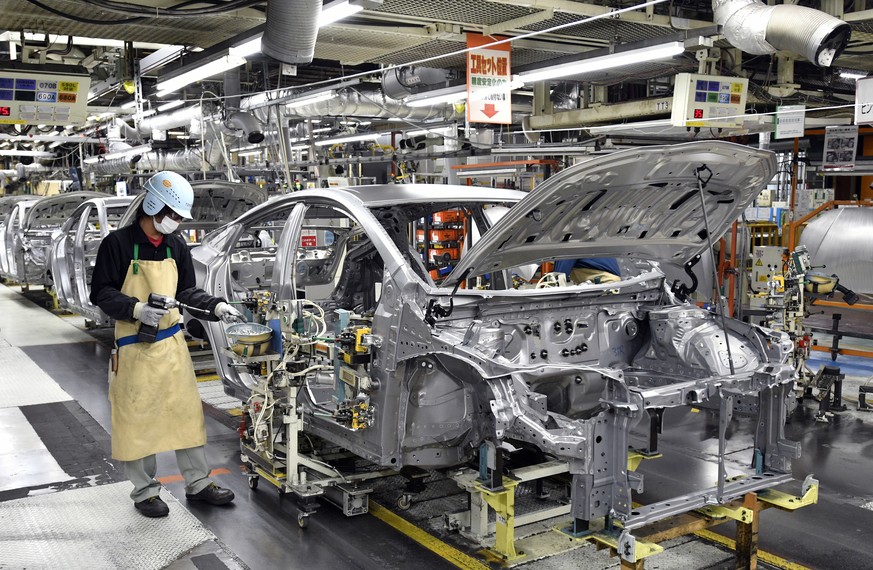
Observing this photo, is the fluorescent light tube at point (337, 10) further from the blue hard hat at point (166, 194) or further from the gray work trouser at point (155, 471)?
the gray work trouser at point (155, 471)

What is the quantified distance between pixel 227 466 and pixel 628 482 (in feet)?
10.2

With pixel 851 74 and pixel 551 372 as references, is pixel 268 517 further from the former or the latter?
pixel 851 74

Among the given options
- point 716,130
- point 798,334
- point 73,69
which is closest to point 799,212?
point 716,130

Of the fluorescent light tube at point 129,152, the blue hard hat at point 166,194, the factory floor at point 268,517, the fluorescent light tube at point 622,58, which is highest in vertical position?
the fluorescent light tube at point 622,58

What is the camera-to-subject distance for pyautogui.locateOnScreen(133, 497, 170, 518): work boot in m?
4.56

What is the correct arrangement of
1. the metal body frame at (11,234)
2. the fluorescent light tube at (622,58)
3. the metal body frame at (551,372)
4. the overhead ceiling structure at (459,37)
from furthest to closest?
the metal body frame at (11,234) < the fluorescent light tube at (622,58) < the overhead ceiling structure at (459,37) < the metal body frame at (551,372)

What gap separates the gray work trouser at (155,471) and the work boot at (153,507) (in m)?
0.02

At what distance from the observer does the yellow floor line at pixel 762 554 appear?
158 inches

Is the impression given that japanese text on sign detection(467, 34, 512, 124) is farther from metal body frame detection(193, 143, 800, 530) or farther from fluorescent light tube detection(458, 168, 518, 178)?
metal body frame detection(193, 143, 800, 530)

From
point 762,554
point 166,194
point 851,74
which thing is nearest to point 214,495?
point 166,194

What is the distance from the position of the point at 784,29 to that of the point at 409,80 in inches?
178

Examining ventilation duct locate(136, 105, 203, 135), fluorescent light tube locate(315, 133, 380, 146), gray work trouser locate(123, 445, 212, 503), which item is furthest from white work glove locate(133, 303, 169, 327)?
fluorescent light tube locate(315, 133, 380, 146)

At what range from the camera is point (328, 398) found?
5.11 m

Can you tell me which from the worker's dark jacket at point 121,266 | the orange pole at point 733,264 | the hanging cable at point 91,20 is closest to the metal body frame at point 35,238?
the hanging cable at point 91,20
